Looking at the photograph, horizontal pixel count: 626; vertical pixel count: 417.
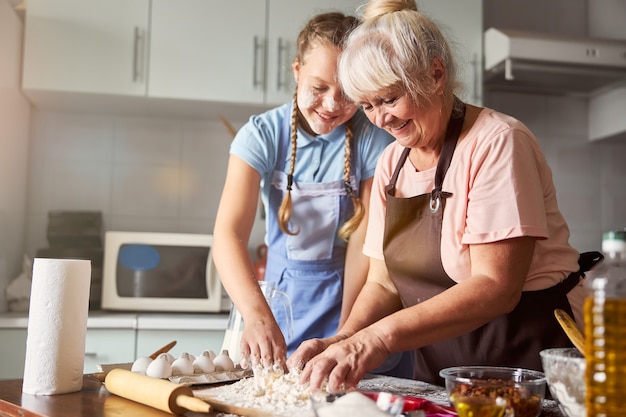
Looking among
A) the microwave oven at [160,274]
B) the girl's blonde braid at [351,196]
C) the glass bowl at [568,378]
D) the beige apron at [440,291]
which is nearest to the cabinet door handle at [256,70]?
the microwave oven at [160,274]

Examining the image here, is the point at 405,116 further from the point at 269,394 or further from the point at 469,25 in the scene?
the point at 469,25

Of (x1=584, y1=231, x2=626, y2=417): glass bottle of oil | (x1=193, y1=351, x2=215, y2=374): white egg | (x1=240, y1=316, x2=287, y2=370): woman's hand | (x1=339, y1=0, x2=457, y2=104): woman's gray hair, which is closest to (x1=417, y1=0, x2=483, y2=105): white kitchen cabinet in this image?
(x1=339, y1=0, x2=457, y2=104): woman's gray hair

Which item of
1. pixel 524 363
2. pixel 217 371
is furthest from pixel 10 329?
pixel 524 363

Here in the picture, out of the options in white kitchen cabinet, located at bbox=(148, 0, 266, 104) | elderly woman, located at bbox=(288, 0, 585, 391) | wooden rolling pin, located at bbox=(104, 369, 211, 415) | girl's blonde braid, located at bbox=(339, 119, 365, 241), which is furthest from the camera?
white kitchen cabinet, located at bbox=(148, 0, 266, 104)

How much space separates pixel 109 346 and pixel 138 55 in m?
1.09

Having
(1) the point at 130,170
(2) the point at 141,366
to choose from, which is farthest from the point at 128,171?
(2) the point at 141,366

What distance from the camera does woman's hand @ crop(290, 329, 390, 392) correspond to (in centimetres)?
107

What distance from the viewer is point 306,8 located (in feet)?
9.55

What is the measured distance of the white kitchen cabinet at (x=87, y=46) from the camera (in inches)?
107

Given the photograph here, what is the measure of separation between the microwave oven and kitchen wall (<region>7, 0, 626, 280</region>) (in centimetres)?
38

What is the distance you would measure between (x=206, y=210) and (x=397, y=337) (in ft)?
6.89

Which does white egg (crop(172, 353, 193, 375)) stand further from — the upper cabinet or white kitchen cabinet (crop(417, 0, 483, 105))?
white kitchen cabinet (crop(417, 0, 483, 105))

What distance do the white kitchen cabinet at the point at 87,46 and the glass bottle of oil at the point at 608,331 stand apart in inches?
90.1

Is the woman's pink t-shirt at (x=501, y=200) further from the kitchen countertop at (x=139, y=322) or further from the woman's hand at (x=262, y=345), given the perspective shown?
the kitchen countertop at (x=139, y=322)
